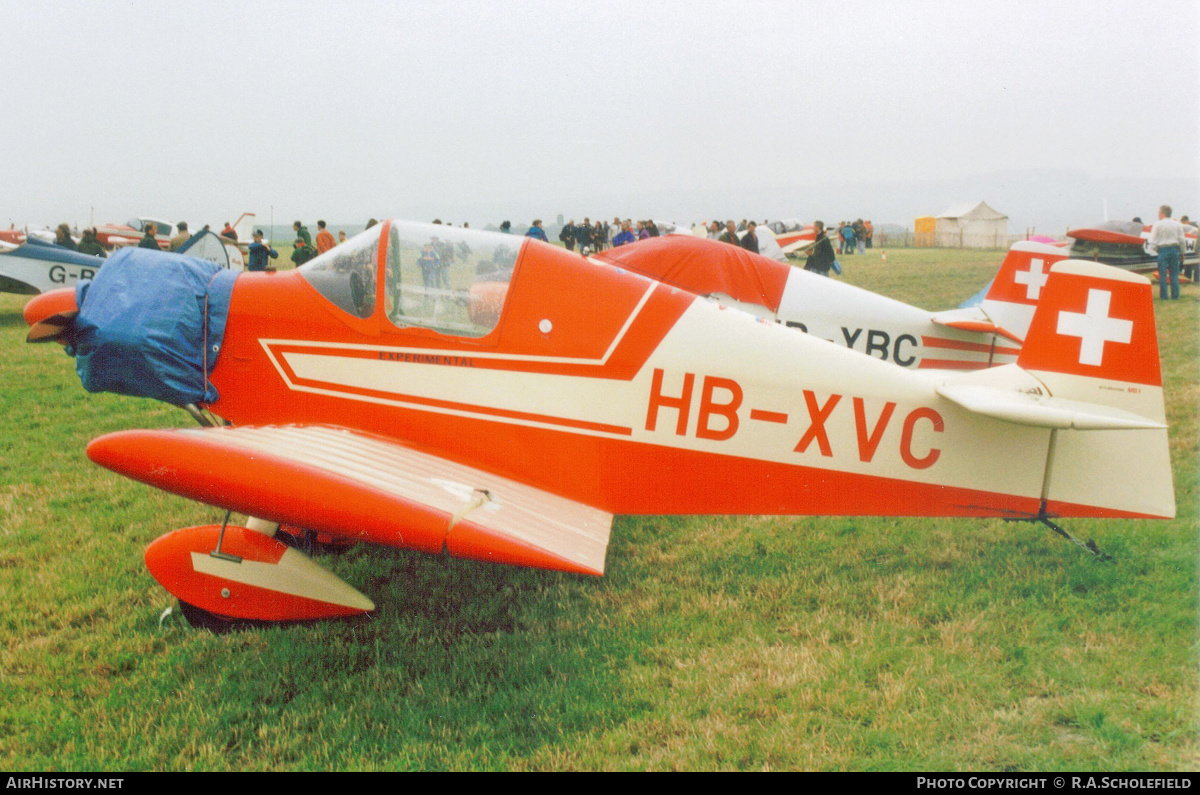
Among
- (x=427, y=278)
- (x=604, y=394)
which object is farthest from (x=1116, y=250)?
(x=427, y=278)

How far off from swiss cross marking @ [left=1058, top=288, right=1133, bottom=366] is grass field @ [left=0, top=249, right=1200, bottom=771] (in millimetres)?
597

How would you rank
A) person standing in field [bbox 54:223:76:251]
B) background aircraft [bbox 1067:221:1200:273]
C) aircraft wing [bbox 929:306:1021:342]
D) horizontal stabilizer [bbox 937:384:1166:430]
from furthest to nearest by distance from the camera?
1. person standing in field [bbox 54:223:76:251]
2. background aircraft [bbox 1067:221:1200:273]
3. aircraft wing [bbox 929:306:1021:342]
4. horizontal stabilizer [bbox 937:384:1166:430]

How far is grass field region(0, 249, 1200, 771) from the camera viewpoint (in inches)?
114

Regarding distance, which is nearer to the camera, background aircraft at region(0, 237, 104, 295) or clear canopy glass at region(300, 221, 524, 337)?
clear canopy glass at region(300, 221, 524, 337)

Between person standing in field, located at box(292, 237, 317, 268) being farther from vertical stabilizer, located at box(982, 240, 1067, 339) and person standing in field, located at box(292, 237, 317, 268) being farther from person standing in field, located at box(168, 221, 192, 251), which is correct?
vertical stabilizer, located at box(982, 240, 1067, 339)

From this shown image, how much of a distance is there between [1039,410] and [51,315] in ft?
15.1

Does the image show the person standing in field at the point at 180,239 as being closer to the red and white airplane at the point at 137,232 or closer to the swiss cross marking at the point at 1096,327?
the red and white airplane at the point at 137,232

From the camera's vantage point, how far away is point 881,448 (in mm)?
3812

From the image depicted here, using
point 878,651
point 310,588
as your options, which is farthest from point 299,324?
point 878,651

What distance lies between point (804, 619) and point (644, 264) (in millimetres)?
3778

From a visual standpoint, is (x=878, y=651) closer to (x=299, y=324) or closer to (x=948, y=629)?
(x=948, y=629)

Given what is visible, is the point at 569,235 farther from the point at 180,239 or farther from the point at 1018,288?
the point at 1018,288

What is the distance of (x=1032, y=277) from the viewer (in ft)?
23.2

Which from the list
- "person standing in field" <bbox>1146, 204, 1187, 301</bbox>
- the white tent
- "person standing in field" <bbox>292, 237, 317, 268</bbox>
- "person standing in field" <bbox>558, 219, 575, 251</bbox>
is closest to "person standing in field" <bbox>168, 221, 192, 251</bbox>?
"person standing in field" <bbox>292, 237, 317, 268</bbox>
